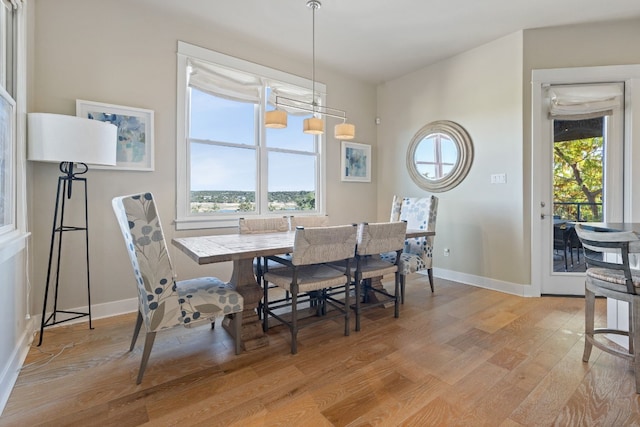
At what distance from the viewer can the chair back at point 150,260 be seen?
5.54ft

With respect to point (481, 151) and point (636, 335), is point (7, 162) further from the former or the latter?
point (481, 151)

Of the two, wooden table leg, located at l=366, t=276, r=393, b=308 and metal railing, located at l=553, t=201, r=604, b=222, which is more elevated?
metal railing, located at l=553, t=201, r=604, b=222

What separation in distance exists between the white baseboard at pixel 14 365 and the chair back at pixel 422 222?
3.20 meters

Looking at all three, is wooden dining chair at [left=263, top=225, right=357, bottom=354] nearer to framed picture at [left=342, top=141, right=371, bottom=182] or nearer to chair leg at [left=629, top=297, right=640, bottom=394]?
chair leg at [left=629, top=297, right=640, bottom=394]

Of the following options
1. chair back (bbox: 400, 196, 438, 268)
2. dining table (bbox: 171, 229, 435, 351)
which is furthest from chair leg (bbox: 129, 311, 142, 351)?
chair back (bbox: 400, 196, 438, 268)

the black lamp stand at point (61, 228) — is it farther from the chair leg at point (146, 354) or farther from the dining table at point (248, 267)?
the chair leg at point (146, 354)

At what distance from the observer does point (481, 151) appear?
3.74 m

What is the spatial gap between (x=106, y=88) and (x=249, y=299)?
229 centimetres

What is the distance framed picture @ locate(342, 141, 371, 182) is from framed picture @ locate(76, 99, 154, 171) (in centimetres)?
255

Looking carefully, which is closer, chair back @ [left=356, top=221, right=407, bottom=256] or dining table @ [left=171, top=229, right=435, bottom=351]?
dining table @ [left=171, top=229, right=435, bottom=351]

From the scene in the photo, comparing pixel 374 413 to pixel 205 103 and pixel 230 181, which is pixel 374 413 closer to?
pixel 230 181

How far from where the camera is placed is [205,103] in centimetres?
339

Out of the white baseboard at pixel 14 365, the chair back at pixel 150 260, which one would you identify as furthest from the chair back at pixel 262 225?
the white baseboard at pixel 14 365

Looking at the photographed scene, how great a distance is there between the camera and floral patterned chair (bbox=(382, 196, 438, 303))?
10.2ft
